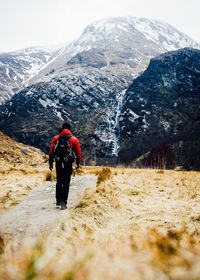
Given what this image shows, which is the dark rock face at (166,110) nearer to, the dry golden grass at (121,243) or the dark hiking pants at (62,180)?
A: the dry golden grass at (121,243)

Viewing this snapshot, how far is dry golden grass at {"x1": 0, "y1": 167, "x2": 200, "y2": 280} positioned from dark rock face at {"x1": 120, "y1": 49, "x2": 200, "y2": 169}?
80.0 meters

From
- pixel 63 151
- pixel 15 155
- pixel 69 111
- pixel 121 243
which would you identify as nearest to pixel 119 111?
pixel 69 111

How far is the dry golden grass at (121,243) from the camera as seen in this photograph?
0.83 metres

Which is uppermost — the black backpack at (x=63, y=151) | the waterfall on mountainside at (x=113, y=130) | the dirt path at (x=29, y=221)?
the waterfall on mountainside at (x=113, y=130)

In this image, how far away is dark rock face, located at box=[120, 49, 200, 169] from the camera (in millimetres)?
95700

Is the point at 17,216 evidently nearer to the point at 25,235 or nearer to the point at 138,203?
the point at 25,235

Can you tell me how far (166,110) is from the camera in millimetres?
123625

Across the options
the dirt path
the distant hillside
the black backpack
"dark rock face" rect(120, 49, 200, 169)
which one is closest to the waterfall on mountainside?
"dark rock face" rect(120, 49, 200, 169)

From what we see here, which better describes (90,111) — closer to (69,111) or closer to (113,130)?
(69,111)

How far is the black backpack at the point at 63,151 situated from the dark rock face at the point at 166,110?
3202 inches

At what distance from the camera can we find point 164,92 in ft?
434

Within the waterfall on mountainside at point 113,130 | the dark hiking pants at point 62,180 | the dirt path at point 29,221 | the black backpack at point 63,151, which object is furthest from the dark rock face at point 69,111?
the dirt path at point 29,221

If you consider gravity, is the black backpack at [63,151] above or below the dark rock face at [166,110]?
below

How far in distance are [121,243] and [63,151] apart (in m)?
3.97
